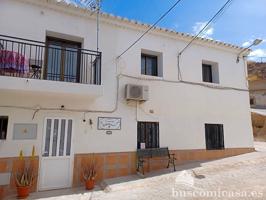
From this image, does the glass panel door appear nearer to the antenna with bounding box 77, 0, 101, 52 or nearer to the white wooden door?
the white wooden door

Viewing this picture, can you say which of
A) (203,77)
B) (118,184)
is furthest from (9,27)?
(203,77)

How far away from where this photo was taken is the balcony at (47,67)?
6568 millimetres

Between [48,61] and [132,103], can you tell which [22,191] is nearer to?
[48,61]

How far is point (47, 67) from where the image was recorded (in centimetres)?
786

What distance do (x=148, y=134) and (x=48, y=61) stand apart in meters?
4.81

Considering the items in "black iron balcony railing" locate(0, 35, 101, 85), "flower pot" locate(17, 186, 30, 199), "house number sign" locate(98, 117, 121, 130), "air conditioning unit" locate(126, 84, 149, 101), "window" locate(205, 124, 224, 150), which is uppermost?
"black iron balcony railing" locate(0, 35, 101, 85)

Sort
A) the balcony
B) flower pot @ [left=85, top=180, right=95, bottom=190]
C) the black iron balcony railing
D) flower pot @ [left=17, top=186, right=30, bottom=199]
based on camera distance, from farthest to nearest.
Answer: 1. flower pot @ [left=85, top=180, right=95, bottom=190]
2. the black iron balcony railing
3. the balcony
4. flower pot @ [left=17, top=186, right=30, bottom=199]

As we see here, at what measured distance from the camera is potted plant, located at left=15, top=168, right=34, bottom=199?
632 centimetres

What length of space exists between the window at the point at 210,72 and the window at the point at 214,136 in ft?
7.80

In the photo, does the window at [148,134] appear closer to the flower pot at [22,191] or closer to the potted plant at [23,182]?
the potted plant at [23,182]

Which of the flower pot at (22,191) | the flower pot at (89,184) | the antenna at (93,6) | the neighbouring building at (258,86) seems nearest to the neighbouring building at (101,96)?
the antenna at (93,6)

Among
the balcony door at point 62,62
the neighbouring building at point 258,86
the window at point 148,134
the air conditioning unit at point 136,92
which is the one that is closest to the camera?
the balcony door at point 62,62

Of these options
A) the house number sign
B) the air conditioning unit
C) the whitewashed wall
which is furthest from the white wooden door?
the air conditioning unit

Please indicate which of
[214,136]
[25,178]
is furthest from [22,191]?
[214,136]
